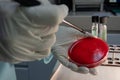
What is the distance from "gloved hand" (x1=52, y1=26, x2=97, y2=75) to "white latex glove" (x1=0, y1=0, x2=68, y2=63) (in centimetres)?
29

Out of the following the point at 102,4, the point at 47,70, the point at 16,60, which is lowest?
the point at 47,70

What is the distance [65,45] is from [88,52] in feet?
0.39

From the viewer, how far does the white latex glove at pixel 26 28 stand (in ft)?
1.30

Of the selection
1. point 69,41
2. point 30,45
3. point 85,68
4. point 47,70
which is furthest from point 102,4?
point 30,45

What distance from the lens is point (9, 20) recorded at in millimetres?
397

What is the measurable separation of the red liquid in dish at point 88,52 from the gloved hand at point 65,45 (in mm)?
30

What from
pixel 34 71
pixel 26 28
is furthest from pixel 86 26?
pixel 26 28

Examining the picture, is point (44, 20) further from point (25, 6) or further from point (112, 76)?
point (112, 76)

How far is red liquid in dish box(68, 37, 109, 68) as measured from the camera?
778 millimetres

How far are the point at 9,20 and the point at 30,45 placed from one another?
0.25ft

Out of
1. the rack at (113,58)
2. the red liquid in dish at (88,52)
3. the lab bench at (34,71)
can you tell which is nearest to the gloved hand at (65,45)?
the red liquid in dish at (88,52)

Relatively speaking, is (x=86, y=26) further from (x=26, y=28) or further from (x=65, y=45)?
(x=26, y=28)

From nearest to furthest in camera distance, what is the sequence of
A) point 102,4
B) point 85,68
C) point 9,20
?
1. point 9,20
2. point 85,68
3. point 102,4

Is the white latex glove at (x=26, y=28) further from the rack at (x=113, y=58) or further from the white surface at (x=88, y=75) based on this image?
the rack at (x=113, y=58)
